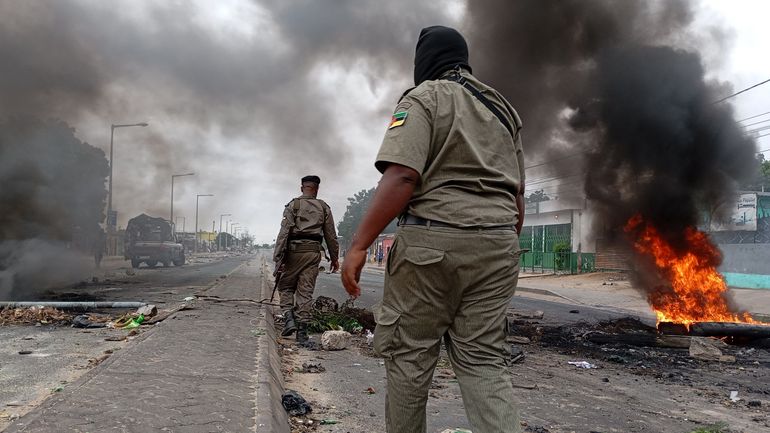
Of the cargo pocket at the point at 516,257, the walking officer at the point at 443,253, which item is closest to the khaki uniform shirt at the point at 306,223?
the walking officer at the point at 443,253

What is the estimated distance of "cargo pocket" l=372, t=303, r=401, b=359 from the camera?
1.72 metres

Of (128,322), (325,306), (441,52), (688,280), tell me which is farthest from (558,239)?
(441,52)

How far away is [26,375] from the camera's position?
12.6 feet

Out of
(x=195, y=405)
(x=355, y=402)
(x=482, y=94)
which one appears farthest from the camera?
(x=355, y=402)

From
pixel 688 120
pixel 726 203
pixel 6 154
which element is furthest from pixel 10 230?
pixel 726 203

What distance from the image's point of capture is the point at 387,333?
68.0 inches

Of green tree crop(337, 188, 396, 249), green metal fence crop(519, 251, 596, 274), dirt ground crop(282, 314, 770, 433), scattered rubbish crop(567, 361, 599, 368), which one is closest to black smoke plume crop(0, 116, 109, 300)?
dirt ground crop(282, 314, 770, 433)

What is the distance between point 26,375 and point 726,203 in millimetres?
13352

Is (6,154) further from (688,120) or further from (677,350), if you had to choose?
(688,120)

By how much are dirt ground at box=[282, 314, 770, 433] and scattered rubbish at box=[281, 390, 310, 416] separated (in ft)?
0.16

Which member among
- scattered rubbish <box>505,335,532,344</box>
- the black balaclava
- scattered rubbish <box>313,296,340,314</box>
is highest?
the black balaclava

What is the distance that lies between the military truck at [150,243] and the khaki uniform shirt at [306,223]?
67.9ft

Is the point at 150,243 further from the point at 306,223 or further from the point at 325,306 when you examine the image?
the point at 306,223

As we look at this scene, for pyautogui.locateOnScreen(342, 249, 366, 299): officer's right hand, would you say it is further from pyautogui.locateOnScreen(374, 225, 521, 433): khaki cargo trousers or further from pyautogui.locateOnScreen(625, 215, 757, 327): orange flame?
pyautogui.locateOnScreen(625, 215, 757, 327): orange flame
